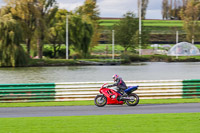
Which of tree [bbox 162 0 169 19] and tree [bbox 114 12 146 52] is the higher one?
tree [bbox 162 0 169 19]

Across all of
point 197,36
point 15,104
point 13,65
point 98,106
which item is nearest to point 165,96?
point 98,106

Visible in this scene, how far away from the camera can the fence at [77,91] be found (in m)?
17.9

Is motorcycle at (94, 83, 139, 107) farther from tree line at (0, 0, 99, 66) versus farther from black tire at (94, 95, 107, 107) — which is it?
tree line at (0, 0, 99, 66)

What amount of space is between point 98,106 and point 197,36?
87922 mm

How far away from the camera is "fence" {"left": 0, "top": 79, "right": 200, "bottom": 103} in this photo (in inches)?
706

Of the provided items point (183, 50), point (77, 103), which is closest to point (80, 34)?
point (183, 50)

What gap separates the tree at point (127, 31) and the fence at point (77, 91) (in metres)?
70.7

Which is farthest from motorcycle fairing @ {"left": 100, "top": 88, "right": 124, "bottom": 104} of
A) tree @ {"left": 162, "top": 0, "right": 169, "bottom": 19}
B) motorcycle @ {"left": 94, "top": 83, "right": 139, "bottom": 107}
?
tree @ {"left": 162, "top": 0, "right": 169, "bottom": 19}

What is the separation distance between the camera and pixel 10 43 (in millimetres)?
57500

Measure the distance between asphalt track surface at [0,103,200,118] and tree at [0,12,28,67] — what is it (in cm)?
4220

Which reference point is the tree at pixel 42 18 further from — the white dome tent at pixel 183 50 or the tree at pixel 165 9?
the tree at pixel 165 9

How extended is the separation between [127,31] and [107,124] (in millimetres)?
80998

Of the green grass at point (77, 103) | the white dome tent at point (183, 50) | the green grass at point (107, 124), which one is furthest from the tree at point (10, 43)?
the green grass at point (107, 124)

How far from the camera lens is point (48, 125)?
11.6 m
